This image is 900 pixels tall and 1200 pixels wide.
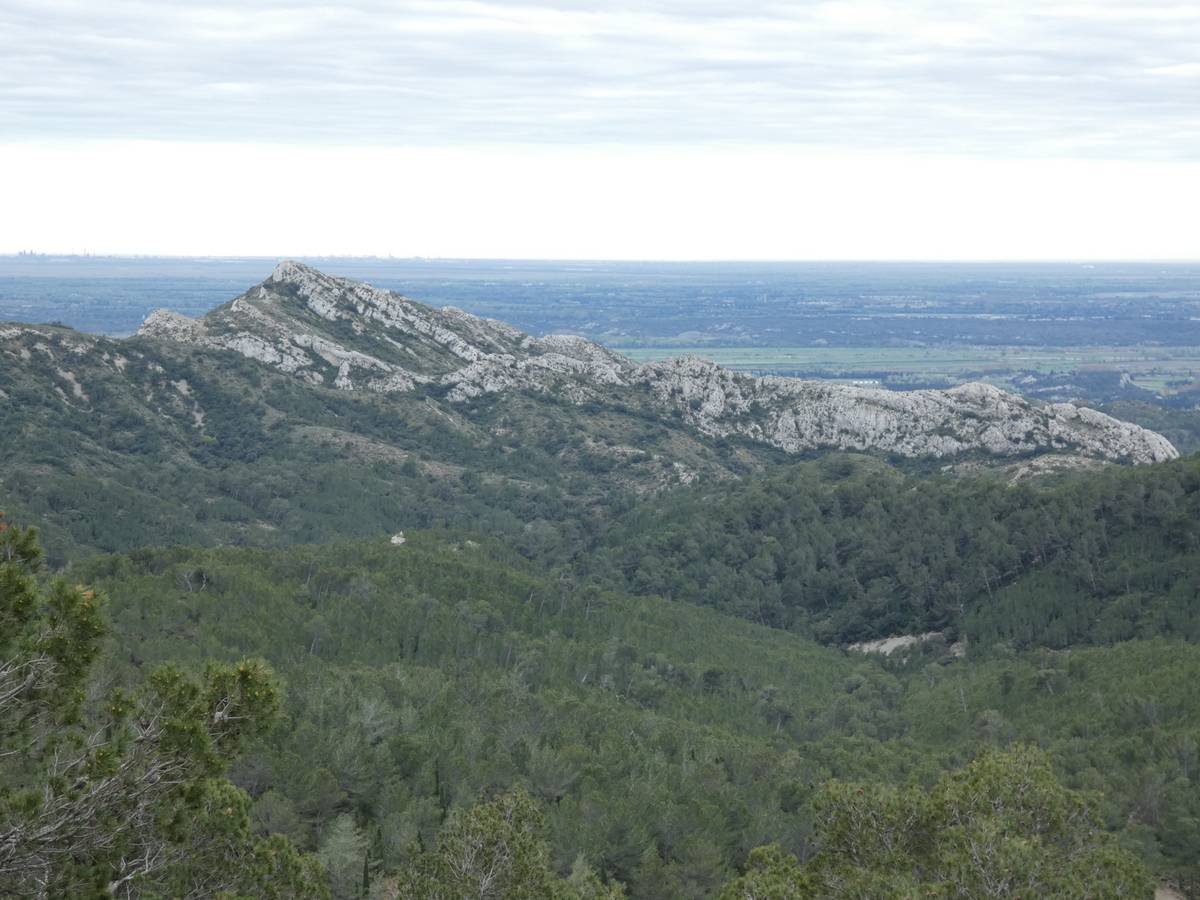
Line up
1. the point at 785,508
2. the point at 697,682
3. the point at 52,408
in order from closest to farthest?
1. the point at 697,682
2. the point at 785,508
3. the point at 52,408

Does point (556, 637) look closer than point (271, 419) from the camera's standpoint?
Yes

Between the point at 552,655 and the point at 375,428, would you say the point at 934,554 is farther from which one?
the point at 375,428

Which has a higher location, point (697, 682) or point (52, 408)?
point (52, 408)

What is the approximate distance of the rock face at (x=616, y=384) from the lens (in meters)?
160

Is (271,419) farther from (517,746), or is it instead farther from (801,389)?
(517,746)

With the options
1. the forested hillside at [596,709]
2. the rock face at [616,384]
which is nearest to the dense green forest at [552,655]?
the forested hillside at [596,709]

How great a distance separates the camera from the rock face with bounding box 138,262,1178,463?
16000 centimetres

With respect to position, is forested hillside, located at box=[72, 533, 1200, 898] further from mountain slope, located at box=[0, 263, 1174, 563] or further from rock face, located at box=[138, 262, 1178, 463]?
rock face, located at box=[138, 262, 1178, 463]

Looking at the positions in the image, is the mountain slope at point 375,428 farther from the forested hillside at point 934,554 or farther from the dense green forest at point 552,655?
the forested hillside at point 934,554

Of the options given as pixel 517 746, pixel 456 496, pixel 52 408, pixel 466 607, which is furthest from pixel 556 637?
pixel 52 408

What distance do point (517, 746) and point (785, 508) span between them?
243 feet

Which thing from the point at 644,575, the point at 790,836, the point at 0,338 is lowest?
the point at 644,575

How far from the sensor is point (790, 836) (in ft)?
145

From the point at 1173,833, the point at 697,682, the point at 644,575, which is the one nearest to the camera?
the point at 1173,833
